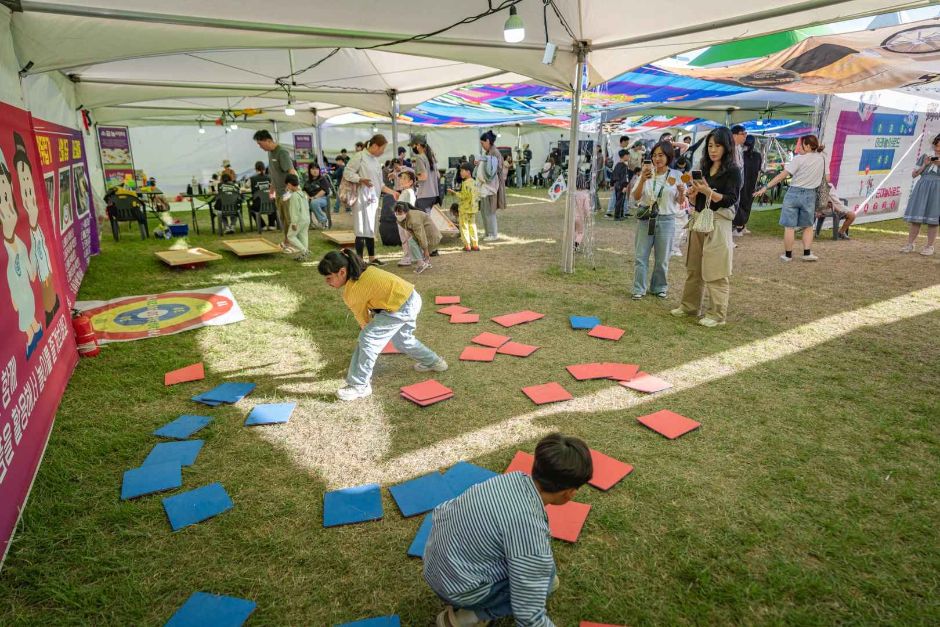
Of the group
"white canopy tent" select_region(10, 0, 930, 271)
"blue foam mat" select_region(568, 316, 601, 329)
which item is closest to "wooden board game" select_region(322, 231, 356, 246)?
"white canopy tent" select_region(10, 0, 930, 271)

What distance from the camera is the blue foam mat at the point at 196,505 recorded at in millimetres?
2568

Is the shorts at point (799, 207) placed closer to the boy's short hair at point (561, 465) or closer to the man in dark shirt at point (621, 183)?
the man in dark shirt at point (621, 183)

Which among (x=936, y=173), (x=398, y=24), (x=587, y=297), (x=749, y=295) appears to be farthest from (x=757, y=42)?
(x=398, y=24)

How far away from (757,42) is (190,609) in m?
9.36

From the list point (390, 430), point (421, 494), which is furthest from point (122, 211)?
point (421, 494)

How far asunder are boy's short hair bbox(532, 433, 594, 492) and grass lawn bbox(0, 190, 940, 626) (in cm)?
79

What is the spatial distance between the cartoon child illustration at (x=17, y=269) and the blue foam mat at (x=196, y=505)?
1.43m

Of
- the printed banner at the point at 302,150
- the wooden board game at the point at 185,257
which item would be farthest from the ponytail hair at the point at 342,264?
the printed banner at the point at 302,150

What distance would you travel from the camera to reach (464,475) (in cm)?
285

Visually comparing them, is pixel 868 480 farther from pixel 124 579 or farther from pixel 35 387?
pixel 35 387

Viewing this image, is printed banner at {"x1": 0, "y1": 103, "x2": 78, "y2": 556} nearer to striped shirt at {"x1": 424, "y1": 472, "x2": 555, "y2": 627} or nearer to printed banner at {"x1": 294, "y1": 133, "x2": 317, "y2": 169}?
striped shirt at {"x1": 424, "y1": 472, "x2": 555, "y2": 627}

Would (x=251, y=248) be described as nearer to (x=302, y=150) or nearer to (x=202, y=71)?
(x=202, y=71)

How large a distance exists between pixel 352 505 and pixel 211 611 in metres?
0.78

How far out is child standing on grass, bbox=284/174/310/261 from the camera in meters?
8.36
